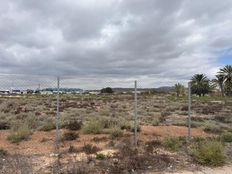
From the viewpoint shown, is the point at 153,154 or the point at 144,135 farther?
the point at 144,135

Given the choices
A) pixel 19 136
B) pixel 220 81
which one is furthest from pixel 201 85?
pixel 19 136

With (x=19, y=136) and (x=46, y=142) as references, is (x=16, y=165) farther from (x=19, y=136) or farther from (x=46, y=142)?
(x=19, y=136)

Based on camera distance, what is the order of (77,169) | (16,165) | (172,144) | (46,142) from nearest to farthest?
(77,169), (16,165), (172,144), (46,142)

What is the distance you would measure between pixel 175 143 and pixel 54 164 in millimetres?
5210

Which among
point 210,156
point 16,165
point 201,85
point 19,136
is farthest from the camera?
point 201,85

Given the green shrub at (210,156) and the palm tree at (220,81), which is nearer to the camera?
the green shrub at (210,156)

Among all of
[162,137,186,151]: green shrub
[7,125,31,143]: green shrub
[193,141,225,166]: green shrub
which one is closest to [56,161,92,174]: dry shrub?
[193,141,225,166]: green shrub

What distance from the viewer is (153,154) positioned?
11.3 metres

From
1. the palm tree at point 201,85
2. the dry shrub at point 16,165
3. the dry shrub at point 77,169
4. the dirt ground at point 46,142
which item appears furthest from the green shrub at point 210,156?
the palm tree at point 201,85

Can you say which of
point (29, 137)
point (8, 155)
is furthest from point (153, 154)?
point (29, 137)

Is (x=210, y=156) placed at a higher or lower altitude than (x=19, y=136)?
lower

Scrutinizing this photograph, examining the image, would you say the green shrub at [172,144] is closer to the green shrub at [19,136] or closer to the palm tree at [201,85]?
the green shrub at [19,136]

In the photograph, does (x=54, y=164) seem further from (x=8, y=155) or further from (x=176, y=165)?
(x=176, y=165)

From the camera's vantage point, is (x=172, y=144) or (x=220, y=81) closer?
(x=172, y=144)
